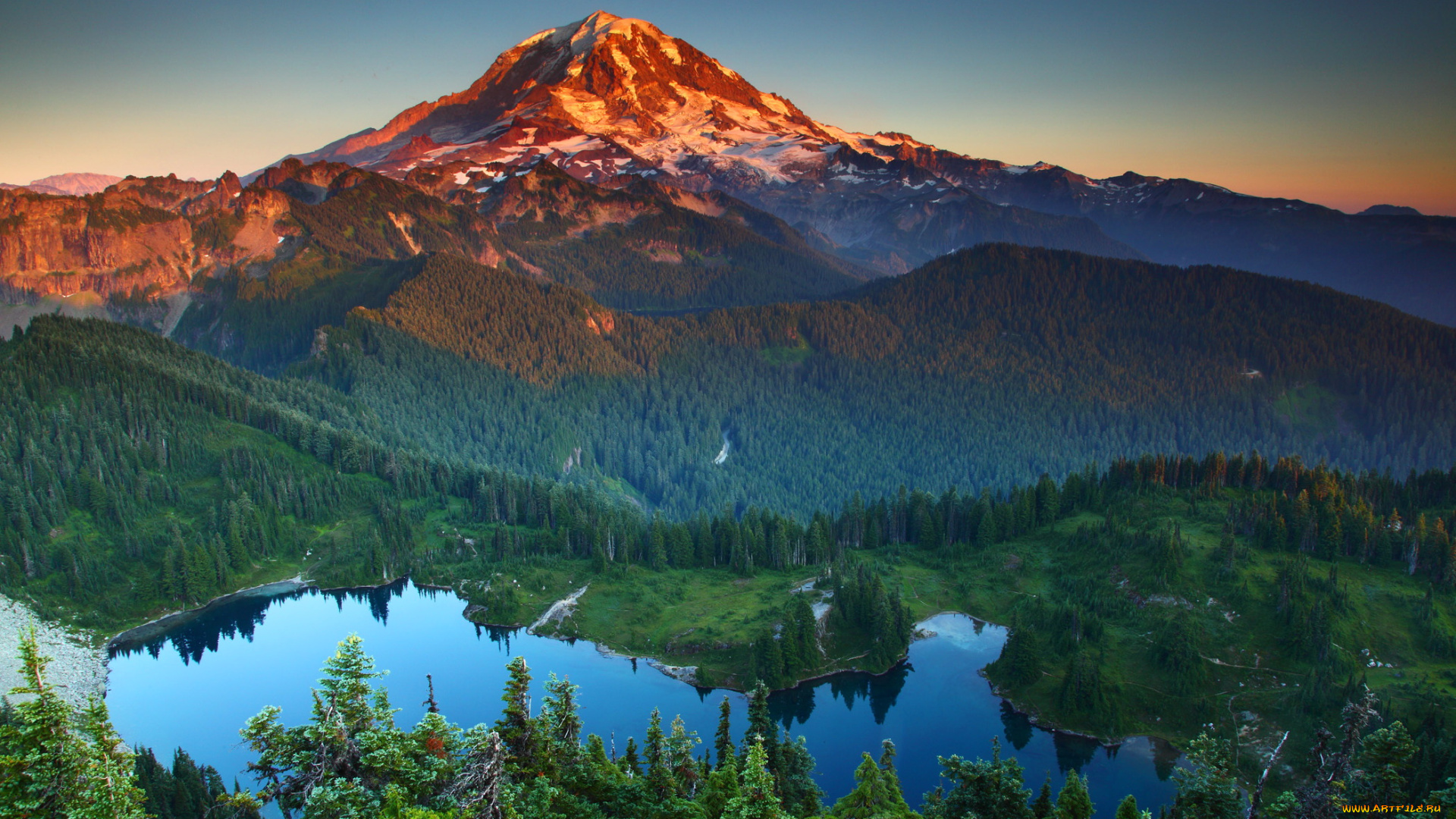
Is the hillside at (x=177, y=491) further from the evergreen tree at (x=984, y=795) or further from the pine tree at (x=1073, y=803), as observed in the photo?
the pine tree at (x=1073, y=803)

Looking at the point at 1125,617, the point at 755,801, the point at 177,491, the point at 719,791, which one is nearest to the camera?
the point at 755,801

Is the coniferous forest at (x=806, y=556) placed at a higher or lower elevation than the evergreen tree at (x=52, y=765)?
lower

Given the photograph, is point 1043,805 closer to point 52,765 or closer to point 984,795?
point 984,795

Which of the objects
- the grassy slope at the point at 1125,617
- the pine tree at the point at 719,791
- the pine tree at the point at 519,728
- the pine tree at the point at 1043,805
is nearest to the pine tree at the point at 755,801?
the pine tree at the point at 719,791

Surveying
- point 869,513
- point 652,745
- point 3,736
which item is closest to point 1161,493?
point 869,513

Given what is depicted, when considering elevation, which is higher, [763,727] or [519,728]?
[519,728]

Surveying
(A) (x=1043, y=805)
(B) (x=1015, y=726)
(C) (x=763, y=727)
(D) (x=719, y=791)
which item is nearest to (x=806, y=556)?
(B) (x=1015, y=726)

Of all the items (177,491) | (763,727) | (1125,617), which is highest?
(177,491)

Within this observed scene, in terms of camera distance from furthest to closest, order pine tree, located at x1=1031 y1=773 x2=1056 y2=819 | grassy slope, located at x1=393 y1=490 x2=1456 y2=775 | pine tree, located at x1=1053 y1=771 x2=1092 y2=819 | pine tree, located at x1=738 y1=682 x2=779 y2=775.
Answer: grassy slope, located at x1=393 y1=490 x2=1456 y2=775
pine tree, located at x1=738 y1=682 x2=779 y2=775
pine tree, located at x1=1031 y1=773 x2=1056 y2=819
pine tree, located at x1=1053 y1=771 x2=1092 y2=819

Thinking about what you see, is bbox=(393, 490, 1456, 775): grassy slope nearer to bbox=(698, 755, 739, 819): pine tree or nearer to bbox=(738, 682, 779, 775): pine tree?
bbox=(738, 682, 779, 775): pine tree

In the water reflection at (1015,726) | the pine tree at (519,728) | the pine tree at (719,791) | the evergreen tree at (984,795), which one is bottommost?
the water reflection at (1015,726)

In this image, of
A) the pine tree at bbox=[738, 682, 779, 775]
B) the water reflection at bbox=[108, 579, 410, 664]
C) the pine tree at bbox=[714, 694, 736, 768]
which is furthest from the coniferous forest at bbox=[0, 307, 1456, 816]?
the water reflection at bbox=[108, 579, 410, 664]

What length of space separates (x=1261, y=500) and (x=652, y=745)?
113210mm

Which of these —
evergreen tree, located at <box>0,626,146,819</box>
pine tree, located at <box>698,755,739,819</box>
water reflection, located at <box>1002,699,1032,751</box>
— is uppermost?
evergreen tree, located at <box>0,626,146,819</box>
